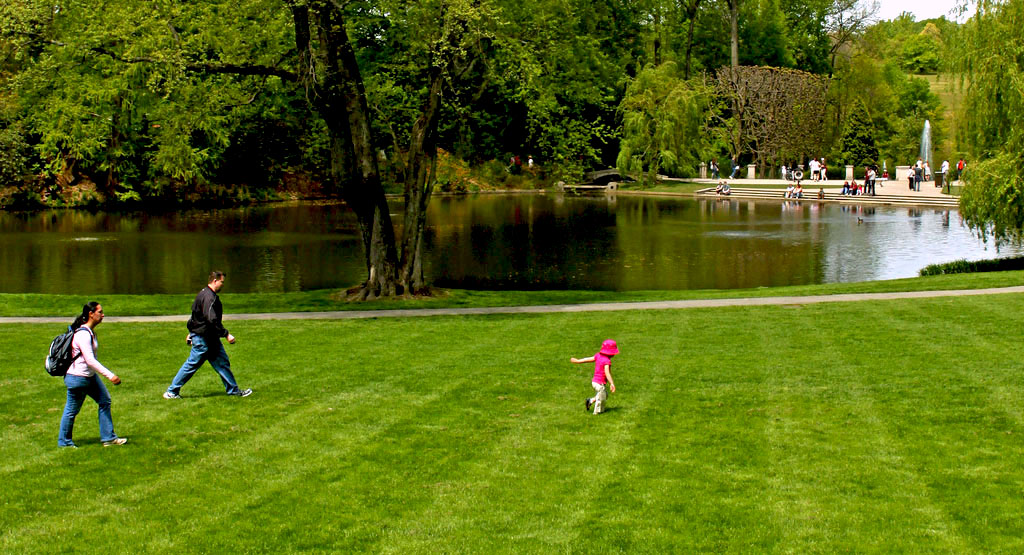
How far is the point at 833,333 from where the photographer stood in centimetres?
2044

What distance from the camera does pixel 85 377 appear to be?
12000mm

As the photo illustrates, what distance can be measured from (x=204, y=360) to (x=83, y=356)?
3062 millimetres

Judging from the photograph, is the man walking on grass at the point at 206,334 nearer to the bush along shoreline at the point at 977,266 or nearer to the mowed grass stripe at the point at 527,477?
the mowed grass stripe at the point at 527,477

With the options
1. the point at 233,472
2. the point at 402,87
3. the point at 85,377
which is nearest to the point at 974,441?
the point at 233,472

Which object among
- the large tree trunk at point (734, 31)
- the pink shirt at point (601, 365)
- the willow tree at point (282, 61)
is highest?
the large tree trunk at point (734, 31)

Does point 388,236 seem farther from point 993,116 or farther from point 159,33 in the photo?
point 993,116

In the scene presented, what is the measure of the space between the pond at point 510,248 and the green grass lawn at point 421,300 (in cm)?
503

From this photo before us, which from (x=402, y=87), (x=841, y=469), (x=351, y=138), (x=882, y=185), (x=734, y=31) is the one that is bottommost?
(x=841, y=469)

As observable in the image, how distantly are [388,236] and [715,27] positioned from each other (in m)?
80.2

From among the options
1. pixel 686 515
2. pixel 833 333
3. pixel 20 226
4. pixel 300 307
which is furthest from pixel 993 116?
pixel 20 226

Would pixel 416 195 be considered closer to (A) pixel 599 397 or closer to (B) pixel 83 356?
(A) pixel 599 397

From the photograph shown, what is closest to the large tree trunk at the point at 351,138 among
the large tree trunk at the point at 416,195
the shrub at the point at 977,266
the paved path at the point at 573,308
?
the large tree trunk at the point at 416,195

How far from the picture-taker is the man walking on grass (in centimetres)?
1440

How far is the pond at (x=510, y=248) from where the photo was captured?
36062mm
